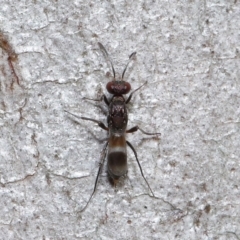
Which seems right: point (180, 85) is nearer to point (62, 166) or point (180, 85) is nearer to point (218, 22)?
point (218, 22)

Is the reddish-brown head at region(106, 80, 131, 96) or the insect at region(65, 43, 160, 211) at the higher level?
the reddish-brown head at region(106, 80, 131, 96)

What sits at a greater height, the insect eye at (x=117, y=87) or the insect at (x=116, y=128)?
the insect eye at (x=117, y=87)

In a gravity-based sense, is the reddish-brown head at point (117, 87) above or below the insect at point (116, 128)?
above

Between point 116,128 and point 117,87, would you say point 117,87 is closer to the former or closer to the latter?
point 117,87

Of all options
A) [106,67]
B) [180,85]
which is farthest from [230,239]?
[106,67]

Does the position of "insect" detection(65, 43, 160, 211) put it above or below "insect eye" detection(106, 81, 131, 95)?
below
